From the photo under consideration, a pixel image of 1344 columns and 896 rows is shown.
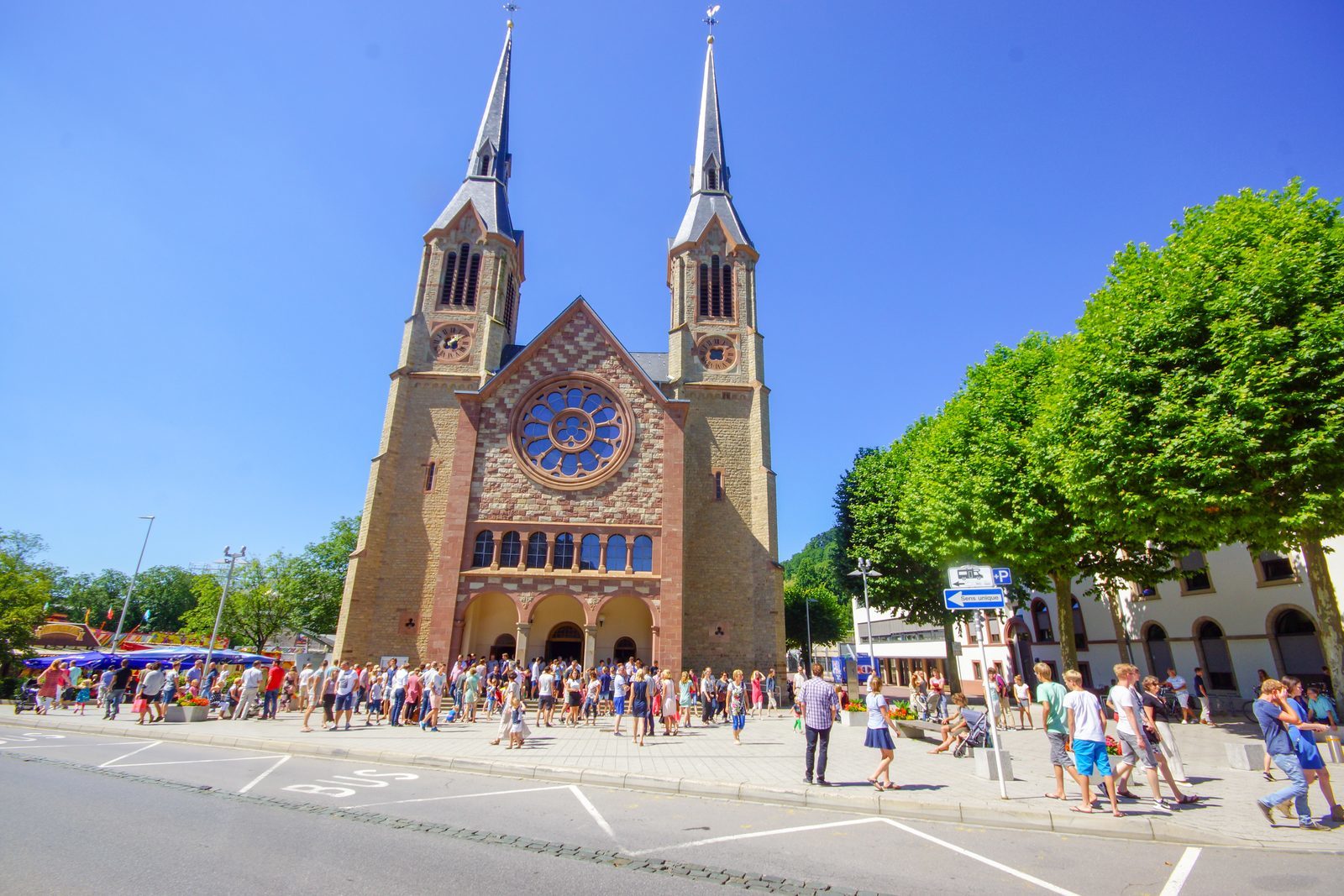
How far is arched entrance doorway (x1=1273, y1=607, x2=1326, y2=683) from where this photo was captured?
2053cm

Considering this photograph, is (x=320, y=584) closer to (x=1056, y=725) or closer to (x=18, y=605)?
(x=18, y=605)

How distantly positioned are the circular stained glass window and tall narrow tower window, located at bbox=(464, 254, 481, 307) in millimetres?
8889

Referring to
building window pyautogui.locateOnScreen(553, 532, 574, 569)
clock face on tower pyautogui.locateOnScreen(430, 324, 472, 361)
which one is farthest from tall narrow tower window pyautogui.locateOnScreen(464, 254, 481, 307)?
building window pyautogui.locateOnScreen(553, 532, 574, 569)

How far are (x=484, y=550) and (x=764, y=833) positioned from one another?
21.0 m

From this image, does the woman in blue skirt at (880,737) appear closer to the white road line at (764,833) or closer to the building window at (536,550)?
the white road line at (764,833)

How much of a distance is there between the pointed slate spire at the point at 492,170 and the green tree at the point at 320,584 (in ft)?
89.0

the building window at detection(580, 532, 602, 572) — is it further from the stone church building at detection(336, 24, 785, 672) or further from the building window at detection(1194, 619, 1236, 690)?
the building window at detection(1194, 619, 1236, 690)

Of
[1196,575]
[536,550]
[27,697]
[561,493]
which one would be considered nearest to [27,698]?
[27,697]

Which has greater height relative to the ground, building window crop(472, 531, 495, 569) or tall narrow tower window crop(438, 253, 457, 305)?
tall narrow tower window crop(438, 253, 457, 305)

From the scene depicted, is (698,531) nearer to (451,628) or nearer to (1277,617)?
(451,628)

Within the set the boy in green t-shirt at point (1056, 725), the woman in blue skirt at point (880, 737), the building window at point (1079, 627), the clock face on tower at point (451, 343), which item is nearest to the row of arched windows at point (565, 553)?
the clock face on tower at point (451, 343)

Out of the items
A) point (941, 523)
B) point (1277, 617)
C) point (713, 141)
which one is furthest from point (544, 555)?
point (713, 141)

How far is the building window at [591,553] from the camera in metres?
26.5

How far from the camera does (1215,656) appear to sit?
23750 mm
